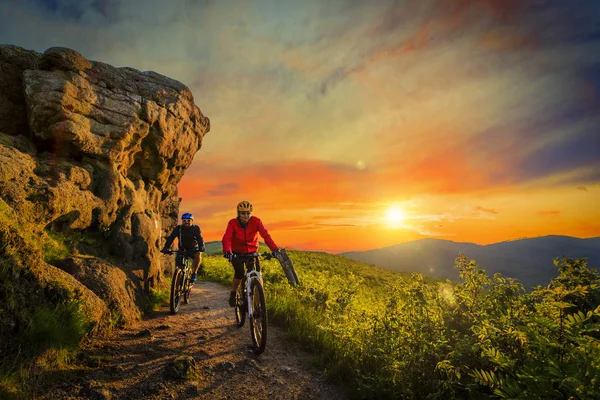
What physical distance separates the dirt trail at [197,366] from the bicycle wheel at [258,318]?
11.1 inches

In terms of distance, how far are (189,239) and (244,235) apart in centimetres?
393

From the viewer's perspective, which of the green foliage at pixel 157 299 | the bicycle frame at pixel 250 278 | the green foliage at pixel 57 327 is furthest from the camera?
the green foliage at pixel 157 299

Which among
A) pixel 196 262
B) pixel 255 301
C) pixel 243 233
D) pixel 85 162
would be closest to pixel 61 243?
pixel 196 262

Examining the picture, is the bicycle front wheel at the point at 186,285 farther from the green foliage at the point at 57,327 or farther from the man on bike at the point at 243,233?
the green foliage at the point at 57,327

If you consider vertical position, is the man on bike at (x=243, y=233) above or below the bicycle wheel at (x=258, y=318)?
above

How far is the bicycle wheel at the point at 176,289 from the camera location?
10.0 metres

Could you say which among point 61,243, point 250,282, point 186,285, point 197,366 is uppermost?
point 61,243

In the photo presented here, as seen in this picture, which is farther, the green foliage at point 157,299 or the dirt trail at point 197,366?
the green foliage at point 157,299

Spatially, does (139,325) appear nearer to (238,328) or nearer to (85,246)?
(238,328)

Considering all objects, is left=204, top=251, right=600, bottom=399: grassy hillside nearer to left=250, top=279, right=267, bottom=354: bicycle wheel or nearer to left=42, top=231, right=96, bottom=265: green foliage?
left=250, top=279, right=267, bottom=354: bicycle wheel

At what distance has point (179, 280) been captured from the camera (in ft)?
35.1

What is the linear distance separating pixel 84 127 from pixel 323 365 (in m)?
12.6

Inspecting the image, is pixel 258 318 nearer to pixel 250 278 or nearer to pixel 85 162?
pixel 250 278

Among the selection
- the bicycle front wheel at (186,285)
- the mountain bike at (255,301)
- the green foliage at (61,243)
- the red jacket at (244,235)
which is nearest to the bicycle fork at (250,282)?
the mountain bike at (255,301)
